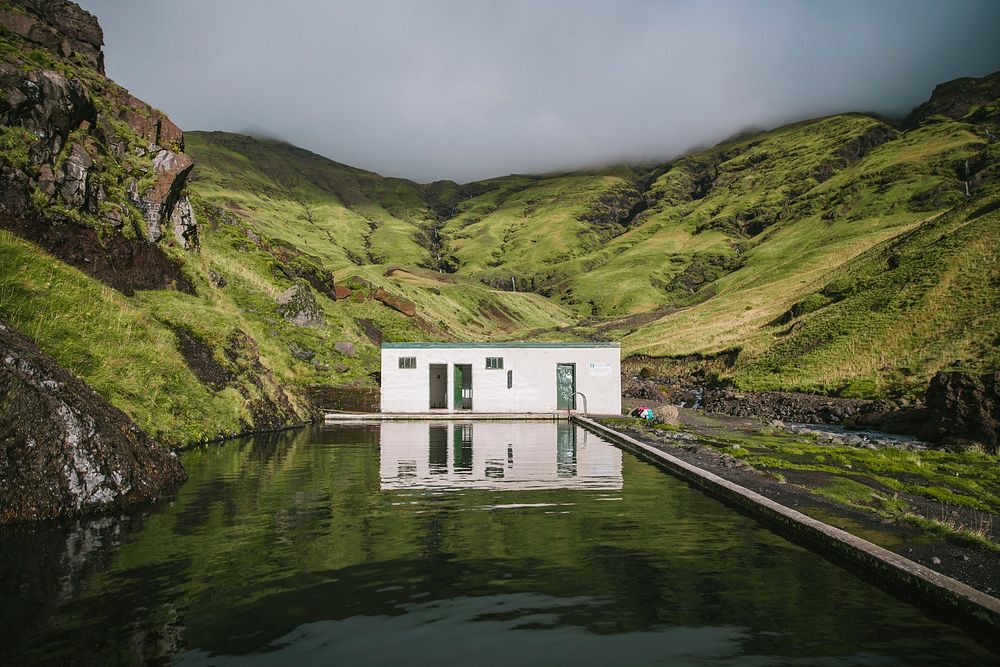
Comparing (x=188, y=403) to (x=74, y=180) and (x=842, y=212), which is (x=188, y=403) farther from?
(x=842, y=212)

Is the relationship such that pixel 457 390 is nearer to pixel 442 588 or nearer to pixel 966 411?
pixel 966 411

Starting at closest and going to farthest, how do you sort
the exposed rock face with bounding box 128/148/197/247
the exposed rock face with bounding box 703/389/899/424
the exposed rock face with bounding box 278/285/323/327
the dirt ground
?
→ the dirt ground
the exposed rock face with bounding box 128/148/197/247
the exposed rock face with bounding box 703/389/899/424
the exposed rock face with bounding box 278/285/323/327

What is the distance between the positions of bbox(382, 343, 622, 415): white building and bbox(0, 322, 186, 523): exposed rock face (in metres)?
29.0

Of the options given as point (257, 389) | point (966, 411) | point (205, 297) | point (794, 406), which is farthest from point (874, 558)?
point (794, 406)

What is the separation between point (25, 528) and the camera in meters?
10.4

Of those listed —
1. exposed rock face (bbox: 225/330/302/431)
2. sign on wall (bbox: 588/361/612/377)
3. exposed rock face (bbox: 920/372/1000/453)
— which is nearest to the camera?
exposed rock face (bbox: 920/372/1000/453)

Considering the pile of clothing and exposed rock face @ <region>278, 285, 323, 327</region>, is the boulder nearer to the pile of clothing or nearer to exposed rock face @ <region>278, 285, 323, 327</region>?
A: exposed rock face @ <region>278, 285, 323, 327</region>

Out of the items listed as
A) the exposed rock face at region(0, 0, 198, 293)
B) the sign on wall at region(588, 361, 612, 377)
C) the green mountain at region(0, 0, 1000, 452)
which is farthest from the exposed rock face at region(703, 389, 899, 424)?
the exposed rock face at region(0, 0, 198, 293)

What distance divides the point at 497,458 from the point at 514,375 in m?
21.7

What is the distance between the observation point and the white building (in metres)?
42.1

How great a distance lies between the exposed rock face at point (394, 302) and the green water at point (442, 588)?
184 feet

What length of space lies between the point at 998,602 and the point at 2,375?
15.3 metres

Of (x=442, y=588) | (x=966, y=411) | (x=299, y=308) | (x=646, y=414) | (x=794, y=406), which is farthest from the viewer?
(x=299, y=308)

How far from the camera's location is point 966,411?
25.9m
